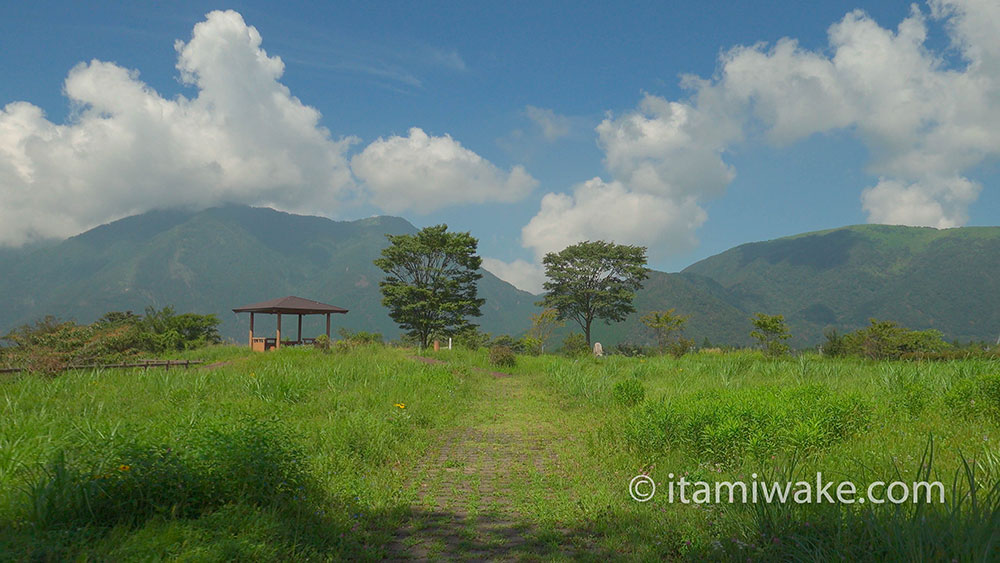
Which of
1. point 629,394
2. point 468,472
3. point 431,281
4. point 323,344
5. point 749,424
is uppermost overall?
point 431,281

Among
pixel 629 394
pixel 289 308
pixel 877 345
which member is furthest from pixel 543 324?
pixel 629 394

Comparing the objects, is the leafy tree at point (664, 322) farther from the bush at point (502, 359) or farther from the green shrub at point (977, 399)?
the green shrub at point (977, 399)

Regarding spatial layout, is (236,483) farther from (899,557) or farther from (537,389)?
(537,389)

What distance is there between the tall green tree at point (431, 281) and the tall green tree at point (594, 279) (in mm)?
11443

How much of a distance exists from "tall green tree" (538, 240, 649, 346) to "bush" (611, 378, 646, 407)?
34899 millimetres

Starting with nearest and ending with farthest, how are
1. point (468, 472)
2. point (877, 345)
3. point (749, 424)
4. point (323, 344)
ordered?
point (749, 424) → point (468, 472) → point (323, 344) → point (877, 345)

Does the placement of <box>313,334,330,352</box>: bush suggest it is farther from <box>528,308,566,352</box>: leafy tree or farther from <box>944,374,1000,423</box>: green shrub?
<box>528,308,566,352</box>: leafy tree

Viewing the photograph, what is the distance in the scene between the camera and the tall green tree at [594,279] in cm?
4447

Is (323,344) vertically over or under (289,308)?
under

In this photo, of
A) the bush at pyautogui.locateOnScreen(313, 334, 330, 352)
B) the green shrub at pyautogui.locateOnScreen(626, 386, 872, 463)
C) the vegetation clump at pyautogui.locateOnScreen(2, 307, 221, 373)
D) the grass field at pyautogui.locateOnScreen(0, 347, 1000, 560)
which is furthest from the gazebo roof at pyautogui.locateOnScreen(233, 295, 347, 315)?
the green shrub at pyautogui.locateOnScreen(626, 386, 872, 463)

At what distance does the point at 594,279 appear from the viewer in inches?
1775

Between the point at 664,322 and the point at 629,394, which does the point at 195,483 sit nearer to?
the point at 629,394

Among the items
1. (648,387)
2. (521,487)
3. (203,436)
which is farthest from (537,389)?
(203,436)

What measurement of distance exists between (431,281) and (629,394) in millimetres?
28717
